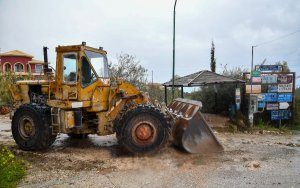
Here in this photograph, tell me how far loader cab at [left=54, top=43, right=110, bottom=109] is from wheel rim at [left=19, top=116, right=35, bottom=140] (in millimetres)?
1055

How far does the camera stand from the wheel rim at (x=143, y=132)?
8.13m

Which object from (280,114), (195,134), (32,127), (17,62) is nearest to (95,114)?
(32,127)

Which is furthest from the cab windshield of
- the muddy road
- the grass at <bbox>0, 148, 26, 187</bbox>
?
the grass at <bbox>0, 148, 26, 187</bbox>

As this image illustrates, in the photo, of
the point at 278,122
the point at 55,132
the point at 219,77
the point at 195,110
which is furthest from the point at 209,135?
the point at 278,122

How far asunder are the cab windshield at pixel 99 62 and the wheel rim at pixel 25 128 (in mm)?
2270

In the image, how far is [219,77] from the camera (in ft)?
47.3

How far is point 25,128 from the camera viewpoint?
346 inches

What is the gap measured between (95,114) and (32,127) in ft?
5.55

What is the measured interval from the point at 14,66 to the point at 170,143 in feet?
124

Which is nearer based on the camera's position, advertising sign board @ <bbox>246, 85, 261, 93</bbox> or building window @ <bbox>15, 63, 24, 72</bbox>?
advertising sign board @ <bbox>246, 85, 261, 93</bbox>

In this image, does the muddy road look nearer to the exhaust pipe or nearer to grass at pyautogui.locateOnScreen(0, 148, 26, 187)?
grass at pyautogui.locateOnScreen(0, 148, 26, 187)

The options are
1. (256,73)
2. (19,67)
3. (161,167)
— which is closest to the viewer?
(161,167)

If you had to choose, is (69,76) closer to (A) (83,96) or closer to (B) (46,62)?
(A) (83,96)

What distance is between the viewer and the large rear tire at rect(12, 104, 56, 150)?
8.45 metres
